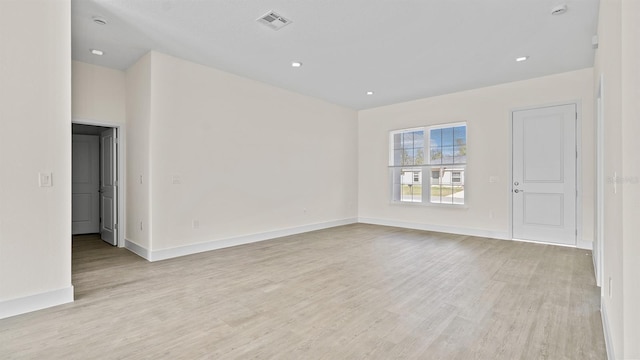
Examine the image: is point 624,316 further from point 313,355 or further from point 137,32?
point 137,32

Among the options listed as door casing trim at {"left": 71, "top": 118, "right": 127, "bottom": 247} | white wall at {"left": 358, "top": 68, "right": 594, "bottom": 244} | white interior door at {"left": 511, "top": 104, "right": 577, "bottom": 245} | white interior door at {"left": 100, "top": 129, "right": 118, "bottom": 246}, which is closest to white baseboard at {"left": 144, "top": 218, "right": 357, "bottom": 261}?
door casing trim at {"left": 71, "top": 118, "right": 127, "bottom": 247}

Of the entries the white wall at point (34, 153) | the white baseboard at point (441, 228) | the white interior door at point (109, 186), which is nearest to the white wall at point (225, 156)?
the white interior door at point (109, 186)

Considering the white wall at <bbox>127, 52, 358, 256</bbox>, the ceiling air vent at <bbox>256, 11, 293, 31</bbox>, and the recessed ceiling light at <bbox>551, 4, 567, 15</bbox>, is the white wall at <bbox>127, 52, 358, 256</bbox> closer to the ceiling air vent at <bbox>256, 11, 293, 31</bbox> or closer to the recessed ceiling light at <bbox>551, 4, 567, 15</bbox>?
the ceiling air vent at <bbox>256, 11, 293, 31</bbox>

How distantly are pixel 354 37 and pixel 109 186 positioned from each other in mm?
4720

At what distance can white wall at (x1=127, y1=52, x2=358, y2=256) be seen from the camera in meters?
4.30

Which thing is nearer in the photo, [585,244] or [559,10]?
[559,10]

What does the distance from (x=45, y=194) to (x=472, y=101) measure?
6466mm

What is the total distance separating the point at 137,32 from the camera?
3631 mm

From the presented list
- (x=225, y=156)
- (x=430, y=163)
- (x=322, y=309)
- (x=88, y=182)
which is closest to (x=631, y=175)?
(x=322, y=309)

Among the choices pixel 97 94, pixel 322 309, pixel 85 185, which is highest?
pixel 97 94

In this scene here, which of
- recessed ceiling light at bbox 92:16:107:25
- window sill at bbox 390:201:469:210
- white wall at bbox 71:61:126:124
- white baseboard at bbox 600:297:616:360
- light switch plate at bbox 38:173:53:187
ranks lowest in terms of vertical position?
white baseboard at bbox 600:297:616:360

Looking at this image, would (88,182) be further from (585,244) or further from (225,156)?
(585,244)

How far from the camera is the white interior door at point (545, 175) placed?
195 inches

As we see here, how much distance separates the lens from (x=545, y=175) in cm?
514
